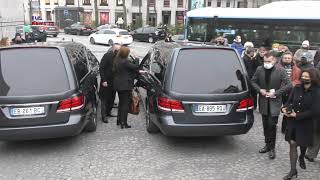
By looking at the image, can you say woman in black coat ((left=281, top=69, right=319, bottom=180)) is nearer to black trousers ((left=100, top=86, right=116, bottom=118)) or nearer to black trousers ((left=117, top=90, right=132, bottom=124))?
black trousers ((left=117, top=90, right=132, bottom=124))

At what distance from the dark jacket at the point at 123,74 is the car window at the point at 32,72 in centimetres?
145

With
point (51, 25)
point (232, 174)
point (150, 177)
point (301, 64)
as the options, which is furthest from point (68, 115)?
point (51, 25)

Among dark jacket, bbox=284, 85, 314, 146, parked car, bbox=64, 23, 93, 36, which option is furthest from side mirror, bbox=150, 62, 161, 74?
parked car, bbox=64, 23, 93, 36

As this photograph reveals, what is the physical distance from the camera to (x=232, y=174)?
589 cm

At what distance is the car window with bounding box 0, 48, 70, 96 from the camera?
6.46 m

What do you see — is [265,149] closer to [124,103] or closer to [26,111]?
[124,103]

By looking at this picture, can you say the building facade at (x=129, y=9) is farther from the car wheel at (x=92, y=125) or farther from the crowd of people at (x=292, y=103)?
the crowd of people at (x=292, y=103)

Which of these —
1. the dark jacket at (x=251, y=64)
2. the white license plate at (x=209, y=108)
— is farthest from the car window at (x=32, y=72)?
the dark jacket at (x=251, y=64)

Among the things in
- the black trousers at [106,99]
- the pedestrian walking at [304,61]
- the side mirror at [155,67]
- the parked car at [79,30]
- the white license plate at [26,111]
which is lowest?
the parked car at [79,30]

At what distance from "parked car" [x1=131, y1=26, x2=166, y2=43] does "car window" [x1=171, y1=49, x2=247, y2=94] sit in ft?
114

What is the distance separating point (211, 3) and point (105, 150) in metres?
67.2

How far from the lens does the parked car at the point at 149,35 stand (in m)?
41.5

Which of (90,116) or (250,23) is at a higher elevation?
(250,23)

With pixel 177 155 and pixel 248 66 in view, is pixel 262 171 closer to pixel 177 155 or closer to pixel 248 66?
pixel 177 155
